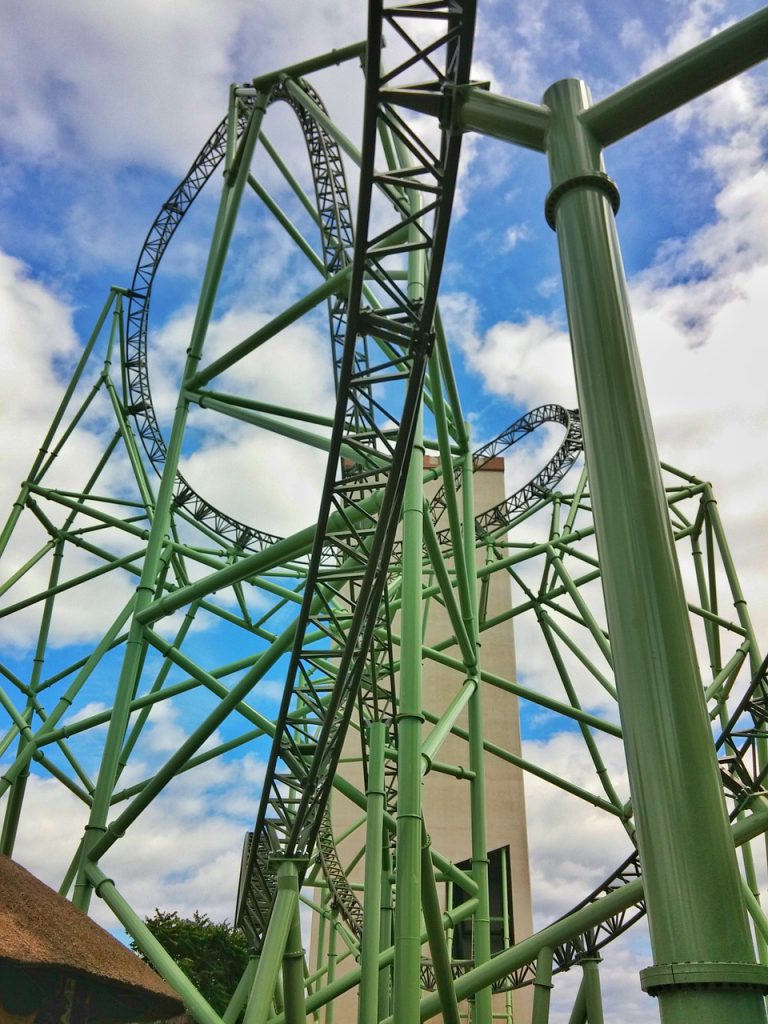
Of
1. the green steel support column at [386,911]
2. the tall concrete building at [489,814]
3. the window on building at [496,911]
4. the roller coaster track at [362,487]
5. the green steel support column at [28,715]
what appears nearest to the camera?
the roller coaster track at [362,487]

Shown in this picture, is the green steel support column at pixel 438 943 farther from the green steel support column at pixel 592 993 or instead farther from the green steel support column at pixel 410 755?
the green steel support column at pixel 592 993

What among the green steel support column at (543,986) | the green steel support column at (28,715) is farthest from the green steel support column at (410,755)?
the green steel support column at (28,715)

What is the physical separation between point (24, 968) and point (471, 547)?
6.58 metres

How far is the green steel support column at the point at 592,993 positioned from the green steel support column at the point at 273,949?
7.92 ft

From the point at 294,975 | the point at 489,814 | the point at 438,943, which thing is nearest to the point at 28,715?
the point at 294,975

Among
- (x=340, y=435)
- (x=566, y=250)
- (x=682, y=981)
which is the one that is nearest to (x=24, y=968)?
(x=340, y=435)

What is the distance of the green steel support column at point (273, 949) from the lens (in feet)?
21.1

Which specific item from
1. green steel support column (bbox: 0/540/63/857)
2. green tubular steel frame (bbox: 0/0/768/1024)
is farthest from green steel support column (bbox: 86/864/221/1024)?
green steel support column (bbox: 0/540/63/857)

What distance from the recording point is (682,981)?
2.37 m

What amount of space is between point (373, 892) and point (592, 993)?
1.91 meters

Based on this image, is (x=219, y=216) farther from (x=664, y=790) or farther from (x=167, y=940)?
(x=167, y=940)

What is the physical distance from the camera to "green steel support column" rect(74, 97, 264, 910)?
8602 mm

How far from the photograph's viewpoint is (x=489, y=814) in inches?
926

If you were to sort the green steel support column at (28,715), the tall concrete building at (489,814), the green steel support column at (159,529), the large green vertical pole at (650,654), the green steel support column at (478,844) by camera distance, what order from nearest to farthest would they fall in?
the large green vertical pole at (650,654) → the green steel support column at (159,529) → the green steel support column at (478,844) → the green steel support column at (28,715) → the tall concrete building at (489,814)
